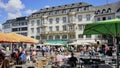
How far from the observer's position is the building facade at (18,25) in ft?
270

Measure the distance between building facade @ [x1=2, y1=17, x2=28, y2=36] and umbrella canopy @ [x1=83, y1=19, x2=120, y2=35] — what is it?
7116 cm

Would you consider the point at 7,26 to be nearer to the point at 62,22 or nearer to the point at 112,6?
the point at 62,22

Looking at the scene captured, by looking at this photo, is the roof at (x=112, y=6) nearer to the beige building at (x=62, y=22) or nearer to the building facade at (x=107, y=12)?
the building facade at (x=107, y=12)

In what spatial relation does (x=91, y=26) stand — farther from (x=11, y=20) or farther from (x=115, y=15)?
(x=11, y=20)

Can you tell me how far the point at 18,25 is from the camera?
8631 centimetres

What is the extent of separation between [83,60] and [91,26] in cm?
548

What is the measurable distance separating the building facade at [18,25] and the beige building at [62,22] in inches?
115

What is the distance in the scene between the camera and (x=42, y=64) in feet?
52.2

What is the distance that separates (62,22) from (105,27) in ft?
199

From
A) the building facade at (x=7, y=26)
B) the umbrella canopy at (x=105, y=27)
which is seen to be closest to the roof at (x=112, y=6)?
the building facade at (x=7, y=26)

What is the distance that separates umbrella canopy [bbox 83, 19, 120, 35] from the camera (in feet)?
31.8

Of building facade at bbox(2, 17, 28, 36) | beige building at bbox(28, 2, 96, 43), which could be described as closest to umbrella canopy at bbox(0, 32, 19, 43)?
beige building at bbox(28, 2, 96, 43)

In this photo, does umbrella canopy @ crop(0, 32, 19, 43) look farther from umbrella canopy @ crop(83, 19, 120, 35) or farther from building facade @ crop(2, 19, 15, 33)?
building facade @ crop(2, 19, 15, 33)

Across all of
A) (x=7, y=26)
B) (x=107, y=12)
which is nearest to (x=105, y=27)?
(x=107, y=12)
